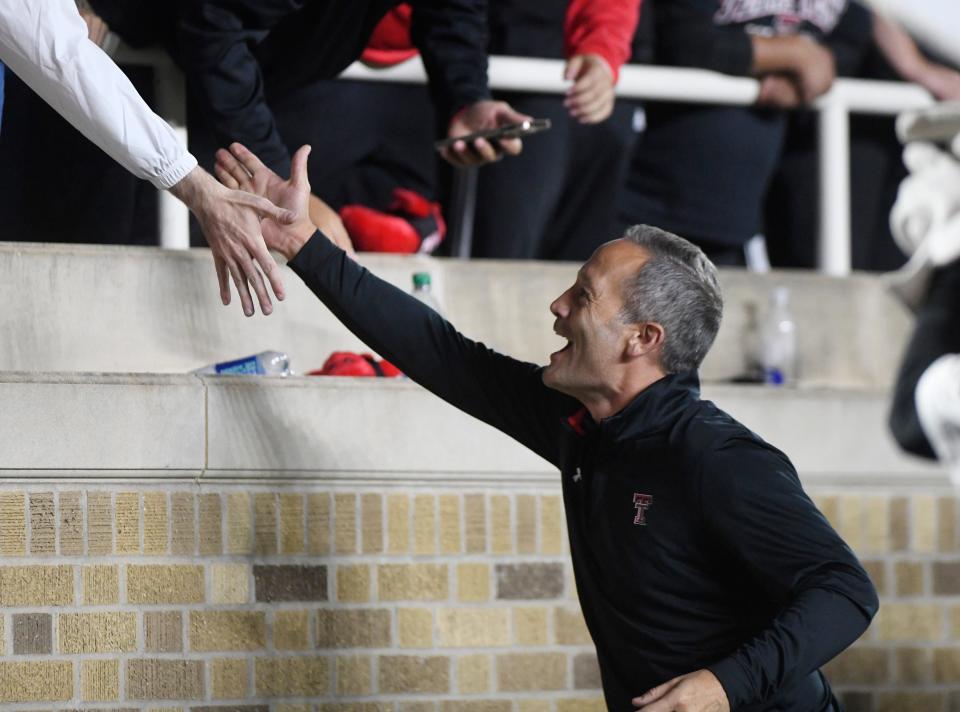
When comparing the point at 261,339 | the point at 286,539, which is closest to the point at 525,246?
the point at 261,339

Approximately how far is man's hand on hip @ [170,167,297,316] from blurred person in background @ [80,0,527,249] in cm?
63

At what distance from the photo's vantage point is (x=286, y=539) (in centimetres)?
328

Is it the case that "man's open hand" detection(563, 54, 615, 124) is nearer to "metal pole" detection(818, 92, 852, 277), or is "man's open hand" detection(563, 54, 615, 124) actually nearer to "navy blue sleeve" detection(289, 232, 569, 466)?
"metal pole" detection(818, 92, 852, 277)

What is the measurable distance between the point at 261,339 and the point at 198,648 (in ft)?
2.32

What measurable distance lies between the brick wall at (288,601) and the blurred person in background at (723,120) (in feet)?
4.06

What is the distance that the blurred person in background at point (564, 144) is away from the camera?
4039mm

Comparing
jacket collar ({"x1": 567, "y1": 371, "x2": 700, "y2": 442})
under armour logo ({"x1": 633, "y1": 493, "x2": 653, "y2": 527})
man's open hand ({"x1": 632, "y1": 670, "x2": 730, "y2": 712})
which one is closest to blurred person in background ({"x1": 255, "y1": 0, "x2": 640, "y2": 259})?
jacket collar ({"x1": 567, "y1": 371, "x2": 700, "y2": 442})

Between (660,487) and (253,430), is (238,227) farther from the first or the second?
(660,487)

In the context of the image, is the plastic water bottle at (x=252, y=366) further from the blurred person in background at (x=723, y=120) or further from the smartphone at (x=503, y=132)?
the blurred person in background at (x=723, y=120)

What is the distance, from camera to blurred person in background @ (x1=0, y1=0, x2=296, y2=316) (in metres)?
2.80

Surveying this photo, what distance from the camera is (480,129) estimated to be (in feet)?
12.1

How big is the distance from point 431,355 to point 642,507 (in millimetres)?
500

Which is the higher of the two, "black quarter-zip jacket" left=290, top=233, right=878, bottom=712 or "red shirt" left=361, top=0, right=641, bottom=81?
"red shirt" left=361, top=0, right=641, bottom=81

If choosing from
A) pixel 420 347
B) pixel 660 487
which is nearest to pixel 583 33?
pixel 420 347
